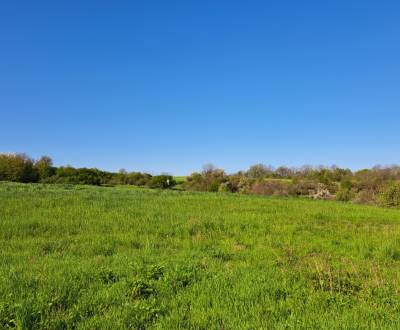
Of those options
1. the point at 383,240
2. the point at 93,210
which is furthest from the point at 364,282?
the point at 93,210

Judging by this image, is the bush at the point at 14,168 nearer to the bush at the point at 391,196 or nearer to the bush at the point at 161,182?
the bush at the point at 161,182

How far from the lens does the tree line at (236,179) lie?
50.2 metres

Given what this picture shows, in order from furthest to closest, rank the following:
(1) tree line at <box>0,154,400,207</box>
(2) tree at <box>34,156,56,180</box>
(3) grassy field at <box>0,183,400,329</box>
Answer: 1. (2) tree at <box>34,156,56,180</box>
2. (1) tree line at <box>0,154,400,207</box>
3. (3) grassy field at <box>0,183,400,329</box>

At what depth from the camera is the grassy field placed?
4445mm

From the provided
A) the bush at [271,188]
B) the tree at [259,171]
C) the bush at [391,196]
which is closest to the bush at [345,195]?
the bush at [271,188]

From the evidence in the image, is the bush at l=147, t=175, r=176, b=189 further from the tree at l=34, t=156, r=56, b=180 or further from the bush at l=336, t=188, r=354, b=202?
the bush at l=336, t=188, r=354, b=202

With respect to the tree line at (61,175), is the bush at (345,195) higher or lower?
lower

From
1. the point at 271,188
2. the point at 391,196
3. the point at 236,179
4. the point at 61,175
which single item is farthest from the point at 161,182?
the point at 391,196

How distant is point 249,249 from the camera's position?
9.05 m

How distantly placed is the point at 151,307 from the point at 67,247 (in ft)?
16.2

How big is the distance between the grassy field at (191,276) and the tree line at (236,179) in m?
35.4

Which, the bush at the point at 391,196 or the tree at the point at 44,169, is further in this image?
the tree at the point at 44,169

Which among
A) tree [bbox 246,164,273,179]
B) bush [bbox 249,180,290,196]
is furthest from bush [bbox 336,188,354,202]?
tree [bbox 246,164,273,179]

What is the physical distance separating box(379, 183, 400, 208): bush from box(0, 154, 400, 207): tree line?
5027 mm
